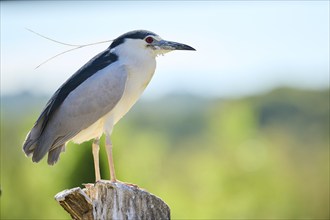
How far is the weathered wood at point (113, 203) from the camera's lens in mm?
6391

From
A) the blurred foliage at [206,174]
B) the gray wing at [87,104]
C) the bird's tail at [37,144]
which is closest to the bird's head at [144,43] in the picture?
the gray wing at [87,104]

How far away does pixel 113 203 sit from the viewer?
644 cm

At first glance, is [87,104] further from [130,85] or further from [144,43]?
[144,43]

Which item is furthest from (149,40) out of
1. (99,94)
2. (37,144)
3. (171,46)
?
(37,144)

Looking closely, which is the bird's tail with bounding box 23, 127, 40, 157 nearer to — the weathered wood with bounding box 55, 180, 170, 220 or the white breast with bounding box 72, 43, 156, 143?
the white breast with bounding box 72, 43, 156, 143

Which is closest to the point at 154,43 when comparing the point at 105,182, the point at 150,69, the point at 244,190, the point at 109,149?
the point at 150,69

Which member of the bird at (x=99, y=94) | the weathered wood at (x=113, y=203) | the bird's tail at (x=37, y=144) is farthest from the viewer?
the bird at (x=99, y=94)

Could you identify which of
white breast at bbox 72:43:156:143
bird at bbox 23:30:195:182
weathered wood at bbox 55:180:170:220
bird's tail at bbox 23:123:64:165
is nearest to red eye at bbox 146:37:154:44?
bird at bbox 23:30:195:182

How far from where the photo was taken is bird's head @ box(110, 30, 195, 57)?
7824 mm

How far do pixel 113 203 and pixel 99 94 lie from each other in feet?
4.99

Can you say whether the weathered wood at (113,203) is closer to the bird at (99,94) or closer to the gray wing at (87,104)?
the bird at (99,94)

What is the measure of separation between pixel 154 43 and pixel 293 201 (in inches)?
459

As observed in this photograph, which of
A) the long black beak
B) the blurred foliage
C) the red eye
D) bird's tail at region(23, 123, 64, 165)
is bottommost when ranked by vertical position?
the blurred foliage

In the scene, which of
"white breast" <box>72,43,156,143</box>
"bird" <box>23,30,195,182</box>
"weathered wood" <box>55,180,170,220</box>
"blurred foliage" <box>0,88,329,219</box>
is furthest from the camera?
"blurred foliage" <box>0,88,329,219</box>
